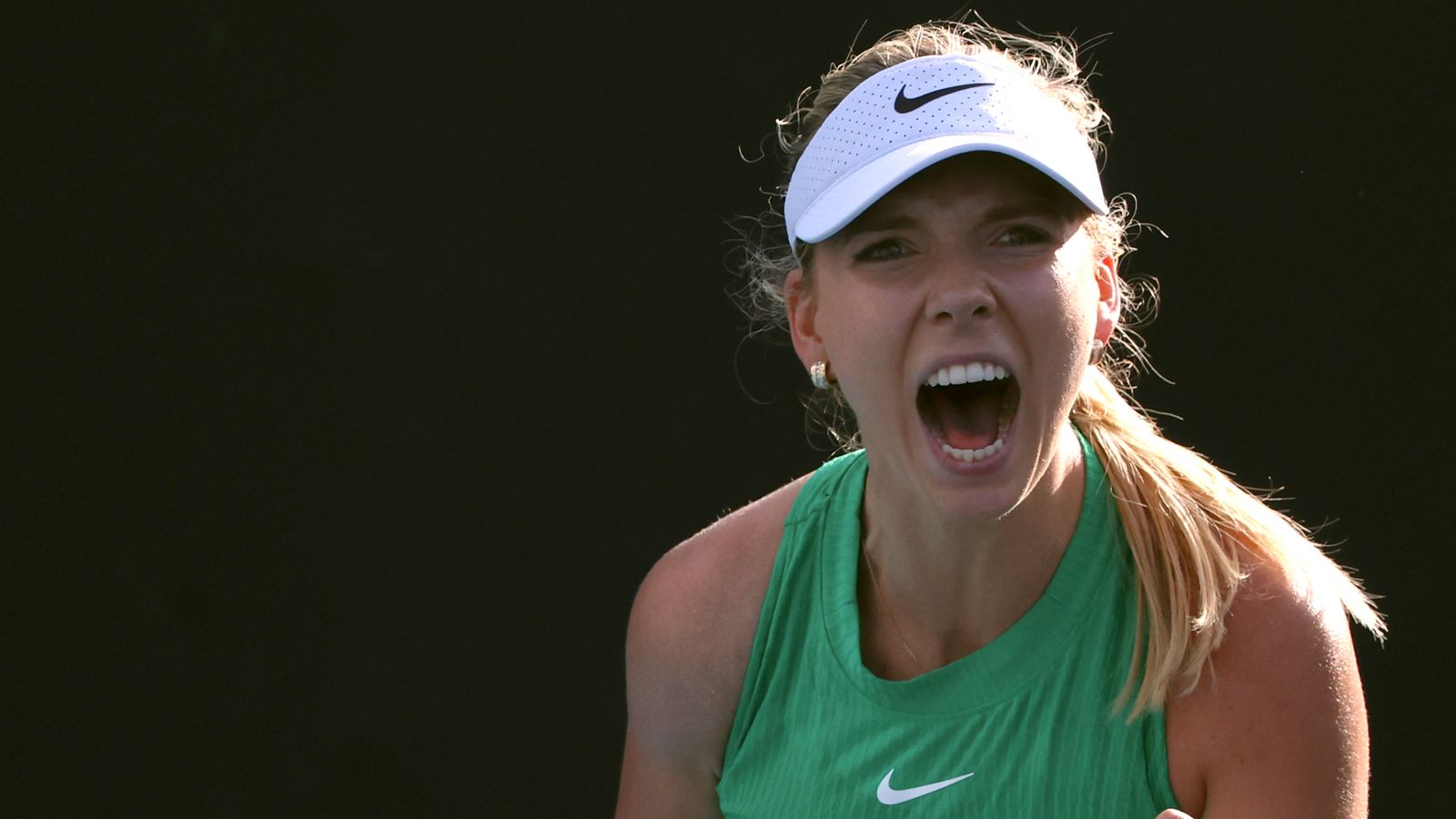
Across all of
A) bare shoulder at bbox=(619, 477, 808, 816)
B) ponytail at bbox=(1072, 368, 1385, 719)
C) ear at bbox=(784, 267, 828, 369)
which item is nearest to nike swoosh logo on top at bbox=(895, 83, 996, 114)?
ear at bbox=(784, 267, 828, 369)

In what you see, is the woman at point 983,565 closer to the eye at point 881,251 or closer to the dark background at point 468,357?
the eye at point 881,251

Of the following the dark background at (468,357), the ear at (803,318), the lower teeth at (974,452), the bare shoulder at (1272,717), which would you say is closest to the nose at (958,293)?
the lower teeth at (974,452)

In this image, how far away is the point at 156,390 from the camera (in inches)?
107

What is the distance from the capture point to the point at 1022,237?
5.52 ft

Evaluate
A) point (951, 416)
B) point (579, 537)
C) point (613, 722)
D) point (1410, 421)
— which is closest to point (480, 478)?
point (579, 537)

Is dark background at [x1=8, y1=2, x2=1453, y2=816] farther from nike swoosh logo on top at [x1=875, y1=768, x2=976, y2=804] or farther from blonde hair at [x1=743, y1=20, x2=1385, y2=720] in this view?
nike swoosh logo on top at [x1=875, y1=768, x2=976, y2=804]

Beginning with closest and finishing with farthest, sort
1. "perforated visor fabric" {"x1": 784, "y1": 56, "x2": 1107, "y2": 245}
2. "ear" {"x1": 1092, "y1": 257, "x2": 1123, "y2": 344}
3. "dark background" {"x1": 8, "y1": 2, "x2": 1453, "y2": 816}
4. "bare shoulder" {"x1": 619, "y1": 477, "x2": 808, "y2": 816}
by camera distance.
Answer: "perforated visor fabric" {"x1": 784, "y1": 56, "x2": 1107, "y2": 245} → "ear" {"x1": 1092, "y1": 257, "x2": 1123, "y2": 344} → "bare shoulder" {"x1": 619, "y1": 477, "x2": 808, "y2": 816} → "dark background" {"x1": 8, "y1": 2, "x2": 1453, "y2": 816}

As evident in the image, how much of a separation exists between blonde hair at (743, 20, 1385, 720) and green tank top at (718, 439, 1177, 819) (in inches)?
1.7

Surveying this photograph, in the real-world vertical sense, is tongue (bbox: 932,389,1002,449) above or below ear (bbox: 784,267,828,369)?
below

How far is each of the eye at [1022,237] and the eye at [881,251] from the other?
10 cm

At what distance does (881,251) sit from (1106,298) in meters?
0.30

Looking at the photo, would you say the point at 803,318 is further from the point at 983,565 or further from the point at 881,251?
the point at 983,565

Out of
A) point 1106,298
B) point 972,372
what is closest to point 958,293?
point 972,372

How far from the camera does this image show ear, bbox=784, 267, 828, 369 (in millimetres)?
1904
